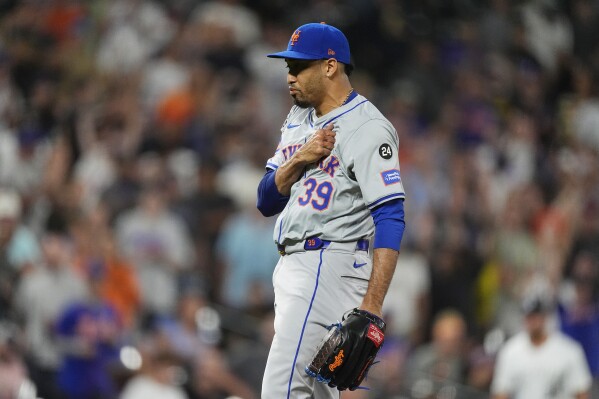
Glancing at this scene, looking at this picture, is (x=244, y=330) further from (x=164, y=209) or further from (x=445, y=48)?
(x=445, y=48)

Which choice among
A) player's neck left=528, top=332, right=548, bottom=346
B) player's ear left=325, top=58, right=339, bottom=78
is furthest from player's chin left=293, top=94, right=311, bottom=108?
player's neck left=528, top=332, right=548, bottom=346

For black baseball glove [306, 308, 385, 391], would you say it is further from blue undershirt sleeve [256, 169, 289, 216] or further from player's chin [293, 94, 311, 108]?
player's chin [293, 94, 311, 108]

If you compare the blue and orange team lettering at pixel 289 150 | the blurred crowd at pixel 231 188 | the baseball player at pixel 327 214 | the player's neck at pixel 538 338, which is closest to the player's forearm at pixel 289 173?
the baseball player at pixel 327 214

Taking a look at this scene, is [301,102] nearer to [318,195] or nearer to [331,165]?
[331,165]

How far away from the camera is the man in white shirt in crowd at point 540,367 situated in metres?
8.63

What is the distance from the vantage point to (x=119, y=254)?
9430 mm

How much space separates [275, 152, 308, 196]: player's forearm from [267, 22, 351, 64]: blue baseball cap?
0.39m

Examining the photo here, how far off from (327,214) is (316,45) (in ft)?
2.21

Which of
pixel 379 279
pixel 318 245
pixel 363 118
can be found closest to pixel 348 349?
pixel 379 279

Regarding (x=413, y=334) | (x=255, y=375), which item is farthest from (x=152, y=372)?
(x=413, y=334)

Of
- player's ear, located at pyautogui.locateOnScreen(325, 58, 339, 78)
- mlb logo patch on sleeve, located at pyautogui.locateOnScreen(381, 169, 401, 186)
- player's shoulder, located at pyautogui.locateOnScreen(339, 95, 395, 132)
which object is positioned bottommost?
mlb logo patch on sleeve, located at pyautogui.locateOnScreen(381, 169, 401, 186)

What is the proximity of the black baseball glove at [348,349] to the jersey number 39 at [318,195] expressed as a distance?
468mm

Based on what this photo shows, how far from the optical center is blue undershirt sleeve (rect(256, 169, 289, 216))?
192 inches

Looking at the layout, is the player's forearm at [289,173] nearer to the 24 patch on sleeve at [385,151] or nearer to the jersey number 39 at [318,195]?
the jersey number 39 at [318,195]
